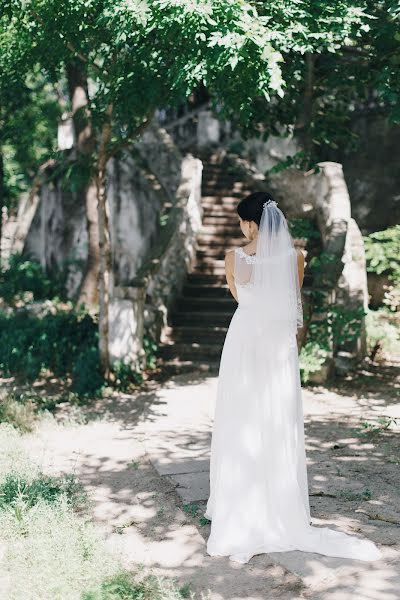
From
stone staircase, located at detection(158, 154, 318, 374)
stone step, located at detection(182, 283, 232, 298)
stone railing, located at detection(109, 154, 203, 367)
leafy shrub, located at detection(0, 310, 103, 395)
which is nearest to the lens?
stone railing, located at detection(109, 154, 203, 367)

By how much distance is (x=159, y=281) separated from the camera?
1143 centimetres

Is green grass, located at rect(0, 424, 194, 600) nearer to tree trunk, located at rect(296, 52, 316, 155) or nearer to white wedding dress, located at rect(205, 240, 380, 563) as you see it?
white wedding dress, located at rect(205, 240, 380, 563)

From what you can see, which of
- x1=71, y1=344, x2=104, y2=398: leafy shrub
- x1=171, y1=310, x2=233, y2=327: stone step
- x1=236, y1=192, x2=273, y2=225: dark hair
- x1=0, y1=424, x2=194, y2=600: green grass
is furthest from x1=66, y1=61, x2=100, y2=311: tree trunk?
x1=236, y1=192, x2=273, y2=225: dark hair

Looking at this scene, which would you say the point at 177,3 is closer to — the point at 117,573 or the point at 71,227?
the point at 117,573

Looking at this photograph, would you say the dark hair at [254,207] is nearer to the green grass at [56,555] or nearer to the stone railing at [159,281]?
the green grass at [56,555]

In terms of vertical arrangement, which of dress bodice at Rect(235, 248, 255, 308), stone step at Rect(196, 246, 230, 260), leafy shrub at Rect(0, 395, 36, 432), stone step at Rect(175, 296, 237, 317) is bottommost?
leafy shrub at Rect(0, 395, 36, 432)

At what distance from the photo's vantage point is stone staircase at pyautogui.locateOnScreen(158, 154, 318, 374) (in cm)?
1075

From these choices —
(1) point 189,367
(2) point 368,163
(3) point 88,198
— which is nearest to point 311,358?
(1) point 189,367

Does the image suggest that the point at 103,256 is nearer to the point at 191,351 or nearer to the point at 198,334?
the point at 191,351

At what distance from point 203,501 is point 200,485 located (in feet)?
1.22

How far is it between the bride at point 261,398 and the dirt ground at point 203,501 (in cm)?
32

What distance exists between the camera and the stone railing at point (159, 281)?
33.2 feet

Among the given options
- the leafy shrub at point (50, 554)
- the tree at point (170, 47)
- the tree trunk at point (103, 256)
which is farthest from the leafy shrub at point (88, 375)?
the leafy shrub at point (50, 554)

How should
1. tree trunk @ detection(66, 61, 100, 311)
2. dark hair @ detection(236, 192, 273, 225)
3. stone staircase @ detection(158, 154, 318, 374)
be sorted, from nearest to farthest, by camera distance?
dark hair @ detection(236, 192, 273, 225), stone staircase @ detection(158, 154, 318, 374), tree trunk @ detection(66, 61, 100, 311)
